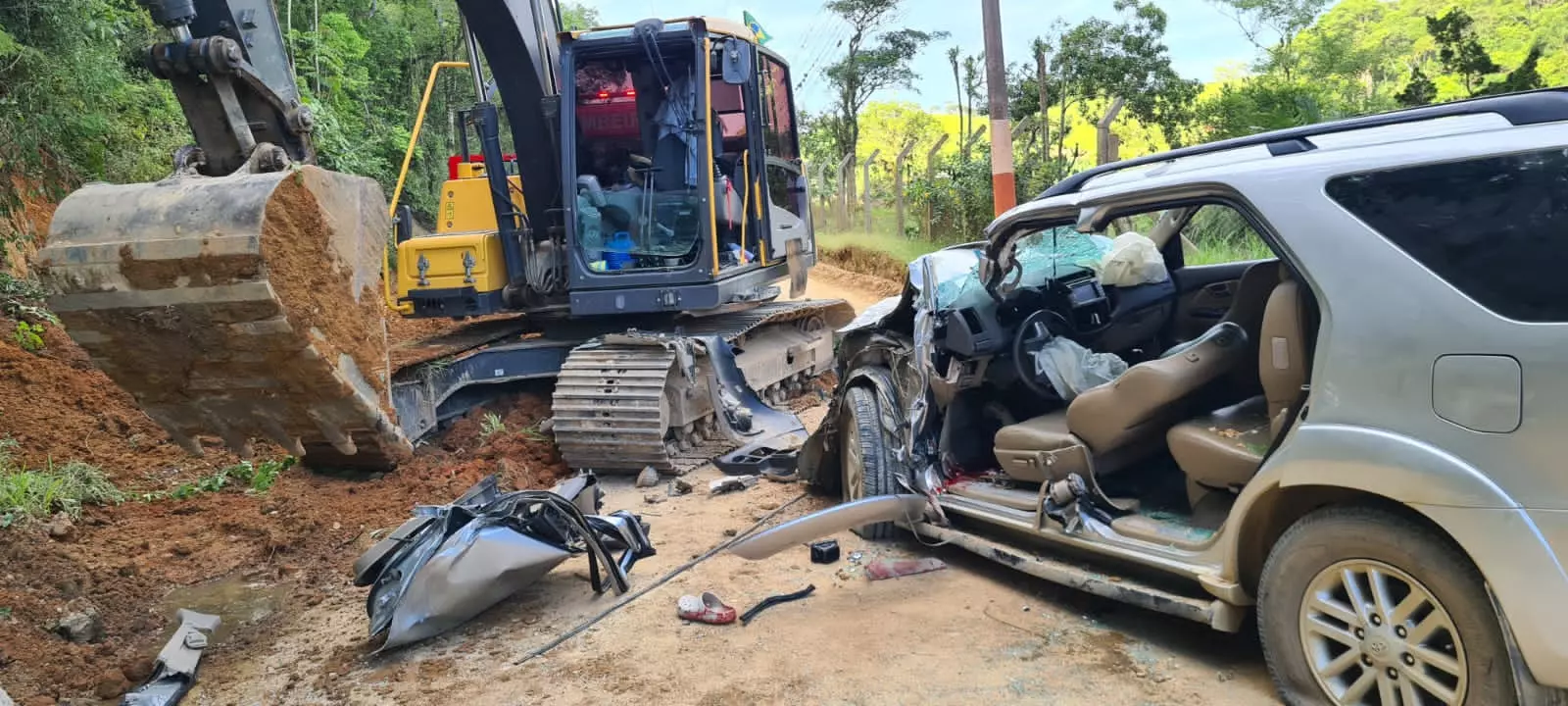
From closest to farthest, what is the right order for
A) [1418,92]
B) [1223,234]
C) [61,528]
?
[61,528] < [1223,234] < [1418,92]

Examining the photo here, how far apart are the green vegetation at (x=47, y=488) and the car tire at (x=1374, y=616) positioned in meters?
6.11

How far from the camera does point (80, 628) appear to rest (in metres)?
4.57

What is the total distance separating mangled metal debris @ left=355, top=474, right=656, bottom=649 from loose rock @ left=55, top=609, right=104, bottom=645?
3.97 ft

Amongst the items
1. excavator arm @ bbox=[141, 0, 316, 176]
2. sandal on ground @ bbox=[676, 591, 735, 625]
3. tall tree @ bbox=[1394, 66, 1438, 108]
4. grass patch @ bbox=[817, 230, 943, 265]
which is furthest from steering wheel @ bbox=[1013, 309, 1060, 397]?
grass patch @ bbox=[817, 230, 943, 265]

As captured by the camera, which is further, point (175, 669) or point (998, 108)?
point (998, 108)

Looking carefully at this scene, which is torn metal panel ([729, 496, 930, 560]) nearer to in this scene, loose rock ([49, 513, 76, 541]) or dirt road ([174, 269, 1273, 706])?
dirt road ([174, 269, 1273, 706])

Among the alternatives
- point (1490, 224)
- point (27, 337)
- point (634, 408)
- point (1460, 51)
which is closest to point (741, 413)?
point (634, 408)

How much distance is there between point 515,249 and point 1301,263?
6366 millimetres

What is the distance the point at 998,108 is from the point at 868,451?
660 cm

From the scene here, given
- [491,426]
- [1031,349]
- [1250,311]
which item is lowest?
[491,426]

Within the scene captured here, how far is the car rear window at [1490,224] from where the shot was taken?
2.48 metres

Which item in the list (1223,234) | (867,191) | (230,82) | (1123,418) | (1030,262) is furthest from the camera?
(867,191)

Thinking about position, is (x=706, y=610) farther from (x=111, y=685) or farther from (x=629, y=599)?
(x=111, y=685)

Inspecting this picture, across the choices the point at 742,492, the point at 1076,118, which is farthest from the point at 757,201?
the point at 1076,118
